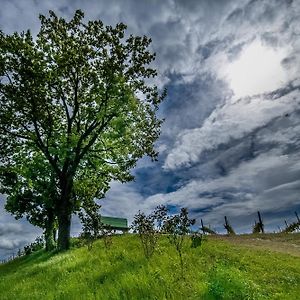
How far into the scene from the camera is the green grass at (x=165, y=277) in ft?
42.5

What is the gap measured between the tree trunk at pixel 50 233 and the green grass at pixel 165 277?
17.9 meters

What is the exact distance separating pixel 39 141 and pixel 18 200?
11.2 metres

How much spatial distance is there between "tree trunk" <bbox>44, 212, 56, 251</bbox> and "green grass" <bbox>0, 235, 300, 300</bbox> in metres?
17.9

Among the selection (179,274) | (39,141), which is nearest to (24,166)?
(39,141)

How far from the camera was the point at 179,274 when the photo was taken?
15.2 meters

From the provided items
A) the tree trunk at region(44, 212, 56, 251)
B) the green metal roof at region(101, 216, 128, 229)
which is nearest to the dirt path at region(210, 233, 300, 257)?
the tree trunk at region(44, 212, 56, 251)

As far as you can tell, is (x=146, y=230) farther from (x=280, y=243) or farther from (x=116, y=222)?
(x=116, y=222)

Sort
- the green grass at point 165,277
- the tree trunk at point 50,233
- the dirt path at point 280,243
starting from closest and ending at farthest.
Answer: the green grass at point 165,277 → the dirt path at point 280,243 → the tree trunk at point 50,233

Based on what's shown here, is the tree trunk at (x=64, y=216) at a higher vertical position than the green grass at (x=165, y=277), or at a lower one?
higher

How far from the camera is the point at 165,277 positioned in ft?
47.2

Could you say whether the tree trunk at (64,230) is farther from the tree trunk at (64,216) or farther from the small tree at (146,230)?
the small tree at (146,230)

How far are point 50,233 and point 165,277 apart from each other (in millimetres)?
28435

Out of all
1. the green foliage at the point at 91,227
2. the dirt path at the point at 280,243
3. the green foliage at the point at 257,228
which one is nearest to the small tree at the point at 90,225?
the green foliage at the point at 91,227

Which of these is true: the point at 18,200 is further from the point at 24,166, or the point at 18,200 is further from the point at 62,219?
the point at 62,219
